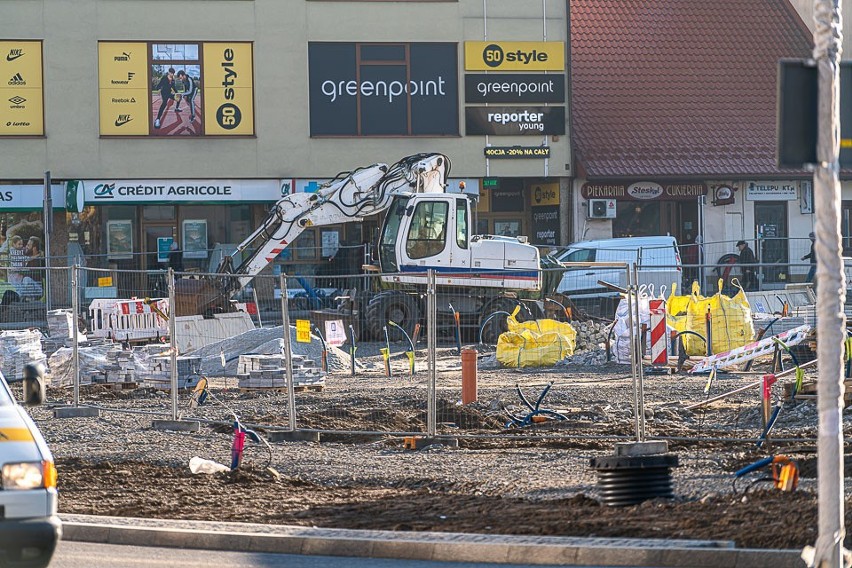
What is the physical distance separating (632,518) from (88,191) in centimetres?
3305

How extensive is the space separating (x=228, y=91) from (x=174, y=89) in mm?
1572

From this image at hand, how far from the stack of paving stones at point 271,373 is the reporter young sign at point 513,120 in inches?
886

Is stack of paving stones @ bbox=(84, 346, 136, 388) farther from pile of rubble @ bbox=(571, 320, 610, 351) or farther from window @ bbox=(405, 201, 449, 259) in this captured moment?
window @ bbox=(405, 201, 449, 259)

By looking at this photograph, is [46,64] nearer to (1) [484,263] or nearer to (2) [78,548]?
(1) [484,263]

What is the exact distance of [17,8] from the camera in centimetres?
4075

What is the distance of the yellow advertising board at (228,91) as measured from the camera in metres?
41.3

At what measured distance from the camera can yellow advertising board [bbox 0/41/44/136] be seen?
40.4 meters

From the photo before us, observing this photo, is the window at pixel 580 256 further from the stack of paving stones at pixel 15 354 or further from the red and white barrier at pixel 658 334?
the stack of paving stones at pixel 15 354

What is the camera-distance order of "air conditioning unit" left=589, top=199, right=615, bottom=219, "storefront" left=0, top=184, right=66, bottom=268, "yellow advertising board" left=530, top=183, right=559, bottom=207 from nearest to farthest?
"storefront" left=0, top=184, right=66, bottom=268 → "air conditioning unit" left=589, top=199, right=615, bottom=219 → "yellow advertising board" left=530, top=183, right=559, bottom=207

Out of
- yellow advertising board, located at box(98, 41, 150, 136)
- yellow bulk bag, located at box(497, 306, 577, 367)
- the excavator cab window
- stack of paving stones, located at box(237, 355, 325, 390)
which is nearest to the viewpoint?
stack of paving stones, located at box(237, 355, 325, 390)

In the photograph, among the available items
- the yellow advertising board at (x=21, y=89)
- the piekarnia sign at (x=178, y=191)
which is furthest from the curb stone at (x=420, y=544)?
the yellow advertising board at (x=21, y=89)

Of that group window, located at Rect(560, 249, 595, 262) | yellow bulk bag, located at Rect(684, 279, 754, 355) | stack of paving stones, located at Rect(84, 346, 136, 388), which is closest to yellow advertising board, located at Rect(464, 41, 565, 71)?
window, located at Rect(560, 249, 595, 262)

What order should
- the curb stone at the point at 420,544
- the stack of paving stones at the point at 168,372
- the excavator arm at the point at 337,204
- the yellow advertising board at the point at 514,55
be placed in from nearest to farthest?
the curb stone at the point at 420,544 → the stack of paving stones at the point at 168,372 → the excavator arm at the point at 337,204 → the yellow advertising board at the point at 514,55

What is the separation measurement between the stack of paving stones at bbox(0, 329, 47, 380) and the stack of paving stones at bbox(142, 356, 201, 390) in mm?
2545
